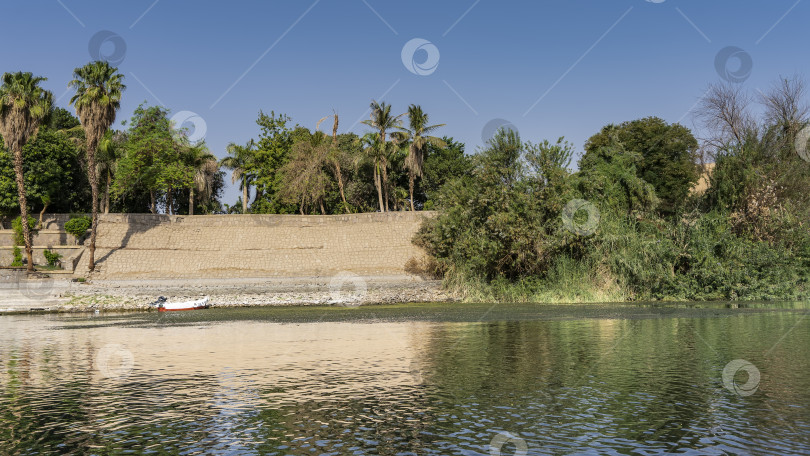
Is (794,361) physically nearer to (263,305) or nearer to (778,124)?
(263,305)

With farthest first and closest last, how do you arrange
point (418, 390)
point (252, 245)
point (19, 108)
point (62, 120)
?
point (62, 120), point (252, 245), point (19, 108), point (418, 390)

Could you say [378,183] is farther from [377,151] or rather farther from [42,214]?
[42,214]

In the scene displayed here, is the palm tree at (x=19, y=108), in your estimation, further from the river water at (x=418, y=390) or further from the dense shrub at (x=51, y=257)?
the river water at (x=418, y=390)

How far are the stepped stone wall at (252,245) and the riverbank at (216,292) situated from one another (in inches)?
211

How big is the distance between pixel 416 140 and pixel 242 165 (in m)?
22.6

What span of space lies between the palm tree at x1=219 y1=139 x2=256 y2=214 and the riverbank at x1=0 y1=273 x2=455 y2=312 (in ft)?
90.9

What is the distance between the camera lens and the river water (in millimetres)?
10633

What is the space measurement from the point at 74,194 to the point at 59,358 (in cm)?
6154

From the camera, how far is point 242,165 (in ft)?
273

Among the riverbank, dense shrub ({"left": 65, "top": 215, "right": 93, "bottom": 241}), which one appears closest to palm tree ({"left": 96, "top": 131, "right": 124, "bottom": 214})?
dense shrub ({"left": 65, "top": 215, "right": 93, "bottom": 241})

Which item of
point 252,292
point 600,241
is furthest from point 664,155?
point 252,292

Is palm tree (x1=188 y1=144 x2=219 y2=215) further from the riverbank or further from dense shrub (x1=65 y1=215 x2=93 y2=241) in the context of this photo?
the riverbank

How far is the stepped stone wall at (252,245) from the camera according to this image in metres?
61.4

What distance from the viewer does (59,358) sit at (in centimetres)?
2102
